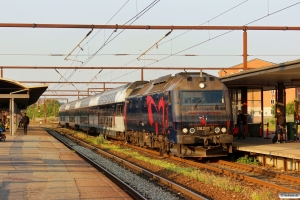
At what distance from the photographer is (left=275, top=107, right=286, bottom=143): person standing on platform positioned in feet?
66.4

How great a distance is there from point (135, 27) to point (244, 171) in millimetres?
6875

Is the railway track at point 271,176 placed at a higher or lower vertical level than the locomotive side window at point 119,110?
lower

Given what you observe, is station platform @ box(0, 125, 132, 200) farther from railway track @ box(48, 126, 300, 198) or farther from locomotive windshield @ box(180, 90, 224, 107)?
locomotive windshield @ box(180, 90, 224, 107)

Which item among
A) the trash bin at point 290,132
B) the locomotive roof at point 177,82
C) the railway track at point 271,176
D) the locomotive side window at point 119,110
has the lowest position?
the railway track at point 271,176

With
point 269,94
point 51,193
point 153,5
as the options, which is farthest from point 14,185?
point 269,94

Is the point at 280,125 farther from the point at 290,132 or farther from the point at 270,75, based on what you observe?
the point at 270,75

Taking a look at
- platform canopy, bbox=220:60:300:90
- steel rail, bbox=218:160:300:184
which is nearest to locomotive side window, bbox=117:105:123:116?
platform canopy, bbox=220:60:300:90

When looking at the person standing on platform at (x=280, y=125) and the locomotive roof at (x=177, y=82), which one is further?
the person standing on platform at (x=280, y=125)

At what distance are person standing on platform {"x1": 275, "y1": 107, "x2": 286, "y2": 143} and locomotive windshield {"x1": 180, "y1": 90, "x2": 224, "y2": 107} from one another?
3.29 metres

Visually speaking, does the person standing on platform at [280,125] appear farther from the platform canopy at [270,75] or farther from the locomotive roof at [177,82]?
the locomotive roof at [177,82]

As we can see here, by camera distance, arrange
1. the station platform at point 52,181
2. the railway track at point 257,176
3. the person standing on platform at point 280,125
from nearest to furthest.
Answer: the station platform at point 52,181
the railway track at point 257,176
the person standing on platform at point 280,125

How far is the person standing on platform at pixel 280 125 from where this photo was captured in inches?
797

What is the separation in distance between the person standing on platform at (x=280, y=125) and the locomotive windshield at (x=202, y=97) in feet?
10.8

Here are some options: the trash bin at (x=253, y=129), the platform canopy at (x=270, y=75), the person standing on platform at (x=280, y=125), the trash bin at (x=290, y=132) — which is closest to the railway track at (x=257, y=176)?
the platform canopy at (x=270, y=75)
